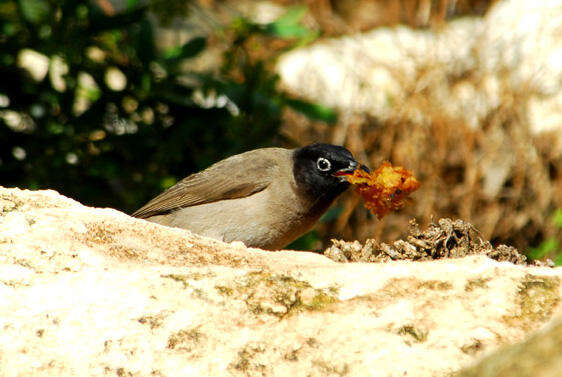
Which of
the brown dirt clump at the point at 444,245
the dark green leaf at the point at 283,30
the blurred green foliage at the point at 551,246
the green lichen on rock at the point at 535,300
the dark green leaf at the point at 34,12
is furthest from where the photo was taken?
the blurred green foliage at the point at 551,246

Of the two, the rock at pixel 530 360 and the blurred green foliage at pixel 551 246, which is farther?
the blurred green foliage at pixel 551 246

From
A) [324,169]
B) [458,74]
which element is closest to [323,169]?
[324,169]

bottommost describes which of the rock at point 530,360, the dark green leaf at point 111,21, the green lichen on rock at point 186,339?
the green lichen on rock at point 186,339

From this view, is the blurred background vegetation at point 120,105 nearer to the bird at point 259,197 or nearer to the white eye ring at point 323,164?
the bird at point 259,197

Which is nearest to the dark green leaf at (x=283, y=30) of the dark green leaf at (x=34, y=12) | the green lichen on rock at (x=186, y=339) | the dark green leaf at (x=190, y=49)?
the dark green leaf at (x=190, y=49)

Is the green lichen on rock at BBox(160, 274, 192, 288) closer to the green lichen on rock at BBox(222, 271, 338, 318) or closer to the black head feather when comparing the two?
the green lichen on rock at BBox(222, 271, 338, 318)

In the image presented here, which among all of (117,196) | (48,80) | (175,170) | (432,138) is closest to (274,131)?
(175,170)
